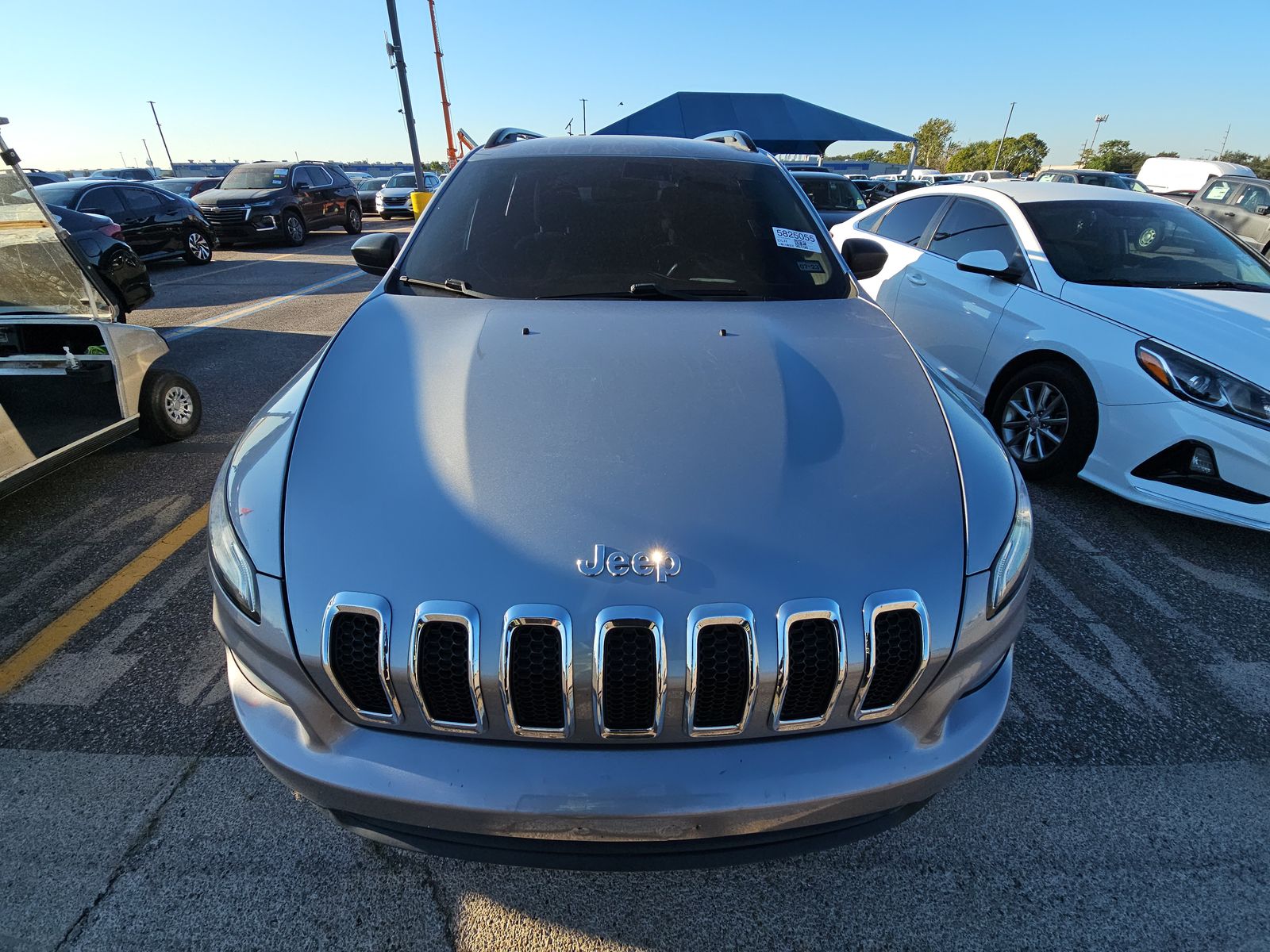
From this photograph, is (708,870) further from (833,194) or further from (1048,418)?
(833,194)

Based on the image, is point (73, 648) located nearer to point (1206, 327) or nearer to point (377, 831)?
point (377, 831)

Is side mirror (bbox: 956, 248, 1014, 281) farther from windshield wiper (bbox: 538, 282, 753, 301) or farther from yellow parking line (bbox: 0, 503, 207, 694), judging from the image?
yellow parking line (bbox: 0, 503, 207, 694)

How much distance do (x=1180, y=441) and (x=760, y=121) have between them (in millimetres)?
23721

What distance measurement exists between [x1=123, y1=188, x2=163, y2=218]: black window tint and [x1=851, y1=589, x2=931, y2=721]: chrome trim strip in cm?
1327

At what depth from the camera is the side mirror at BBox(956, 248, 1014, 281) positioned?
385 cm

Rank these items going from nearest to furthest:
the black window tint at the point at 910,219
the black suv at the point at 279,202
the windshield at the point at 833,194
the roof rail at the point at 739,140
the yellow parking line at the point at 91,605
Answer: the yellow parking line at the point at 91,605, the roof rail at the point at 739,140, the black window tint at the point at 910,219, the windshield at the point at 833,194, the black suv at the point at 279,202

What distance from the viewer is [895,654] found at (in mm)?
1278

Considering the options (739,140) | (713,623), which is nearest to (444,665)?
(713,623)

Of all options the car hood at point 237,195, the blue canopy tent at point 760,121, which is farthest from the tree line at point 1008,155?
the car hood at point 237,195

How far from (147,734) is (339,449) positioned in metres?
1.35

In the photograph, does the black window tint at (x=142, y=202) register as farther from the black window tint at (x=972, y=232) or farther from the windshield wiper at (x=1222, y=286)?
the windshield wiper at (x=1222, y=286)

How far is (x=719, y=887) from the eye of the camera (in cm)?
166

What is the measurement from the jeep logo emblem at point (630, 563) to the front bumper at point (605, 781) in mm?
347

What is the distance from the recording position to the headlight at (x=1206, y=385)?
283cm
